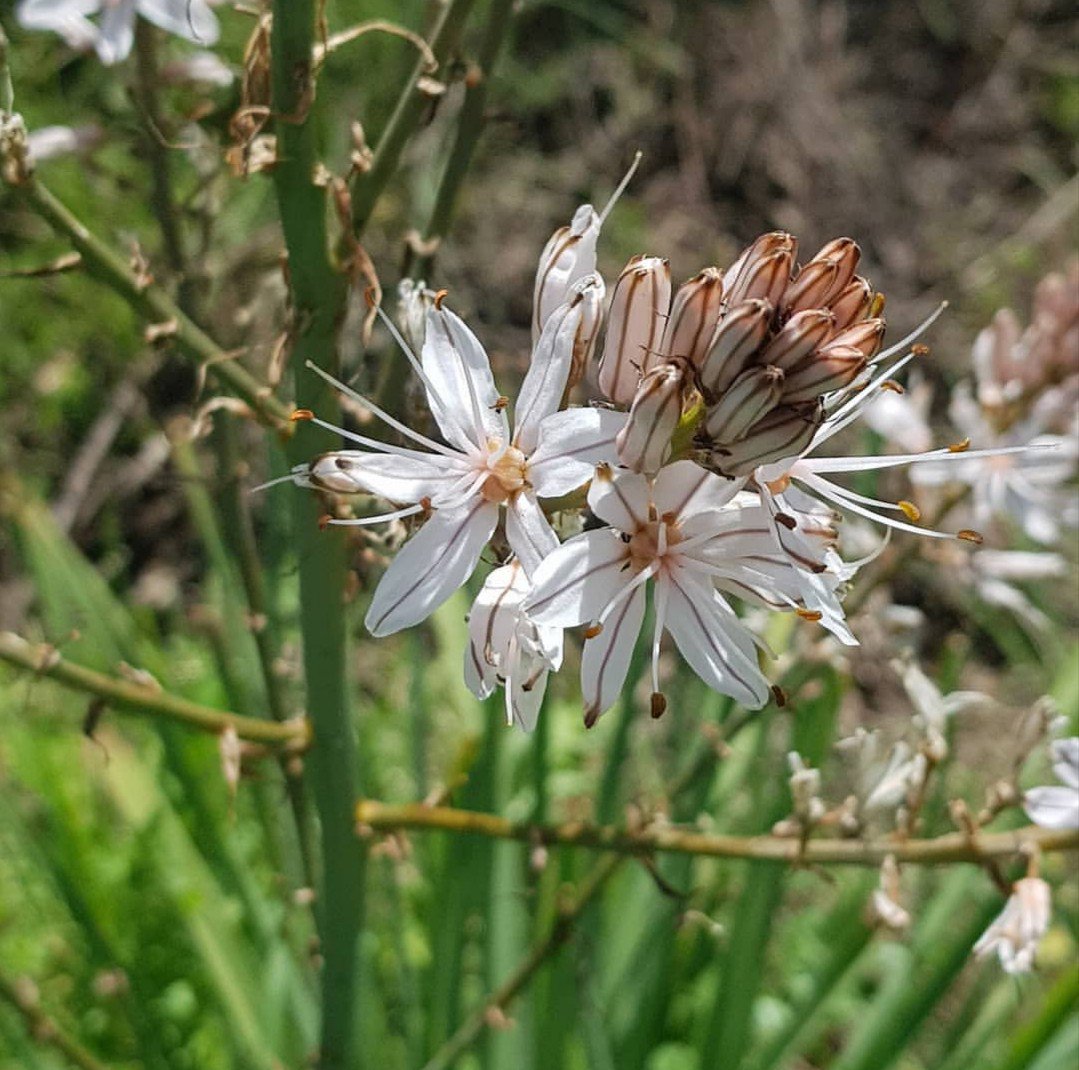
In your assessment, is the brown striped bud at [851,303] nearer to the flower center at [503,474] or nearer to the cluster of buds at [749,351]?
the cluster of buds at [749,351]

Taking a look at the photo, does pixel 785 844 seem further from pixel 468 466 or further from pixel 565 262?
pixel 565 262

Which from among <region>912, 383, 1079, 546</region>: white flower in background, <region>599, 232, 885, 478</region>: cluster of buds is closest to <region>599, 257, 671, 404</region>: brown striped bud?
<region>599, 232, 885, 478</region>: cluster of buds

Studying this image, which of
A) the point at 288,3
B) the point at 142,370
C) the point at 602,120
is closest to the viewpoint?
the point at 288,3

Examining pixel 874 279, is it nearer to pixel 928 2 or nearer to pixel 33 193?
pixel 928 2

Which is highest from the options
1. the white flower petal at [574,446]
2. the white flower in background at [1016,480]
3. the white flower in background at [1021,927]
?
the white flower in background at [1016,480]

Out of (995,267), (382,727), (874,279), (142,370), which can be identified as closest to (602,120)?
(874,279)

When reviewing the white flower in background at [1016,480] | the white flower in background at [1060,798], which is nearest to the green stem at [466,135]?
the white flower in background at [1060,798]

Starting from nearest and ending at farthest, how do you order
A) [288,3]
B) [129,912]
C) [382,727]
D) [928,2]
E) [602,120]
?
[288,3], [129,912], [382,727], [602,120], [928,2]

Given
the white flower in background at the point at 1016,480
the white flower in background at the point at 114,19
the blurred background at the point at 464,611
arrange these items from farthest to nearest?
the white flower in background at the point at 1016,480, the blurred background at the point at 464,611, the white flower in background at the point at 114,19

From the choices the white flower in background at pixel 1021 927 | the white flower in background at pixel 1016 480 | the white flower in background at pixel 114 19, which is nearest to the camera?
the white flower in background at pixel 1021 927
